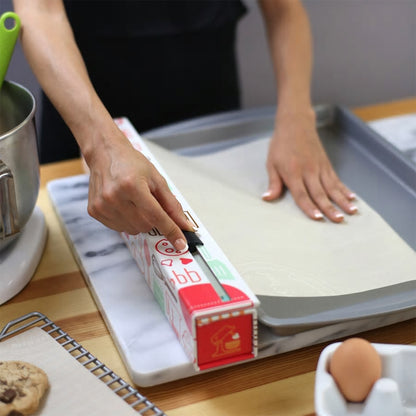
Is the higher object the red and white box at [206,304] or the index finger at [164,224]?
the index finger at [164,224]

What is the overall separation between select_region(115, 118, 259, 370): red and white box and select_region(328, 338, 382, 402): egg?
96 millimetres

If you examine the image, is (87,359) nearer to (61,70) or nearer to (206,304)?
(206,304)

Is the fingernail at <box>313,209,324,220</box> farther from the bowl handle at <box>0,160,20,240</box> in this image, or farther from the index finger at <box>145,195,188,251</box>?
the bowl handle at <box>0,160,20,240</box>

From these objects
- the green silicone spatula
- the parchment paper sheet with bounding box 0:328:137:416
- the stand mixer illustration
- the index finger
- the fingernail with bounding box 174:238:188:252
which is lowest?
the parchment paper sheet with bounding box 0:328:137:416

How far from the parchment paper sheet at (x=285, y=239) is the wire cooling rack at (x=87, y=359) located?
18 cm

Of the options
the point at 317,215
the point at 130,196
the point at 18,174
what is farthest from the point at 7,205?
the point at 317,215

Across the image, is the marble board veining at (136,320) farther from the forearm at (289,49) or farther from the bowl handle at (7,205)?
the forearm at (289,49)

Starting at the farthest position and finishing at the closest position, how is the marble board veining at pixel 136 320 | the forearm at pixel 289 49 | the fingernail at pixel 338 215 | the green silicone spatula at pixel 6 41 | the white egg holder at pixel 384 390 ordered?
the forearm at pixel 289 49, the fingernail at pixel 338 215, the green silicone spatula at pixel 6 41, the marble board veining at pixel 136 320, the white egg holder at pixel 384 390

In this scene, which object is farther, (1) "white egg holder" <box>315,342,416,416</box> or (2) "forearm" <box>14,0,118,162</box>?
(2) "forearm" <box>14,0,118,162</box>

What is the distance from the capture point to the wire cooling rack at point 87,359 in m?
0.61

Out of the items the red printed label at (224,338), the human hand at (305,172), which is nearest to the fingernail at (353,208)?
the human hand at (305,172)

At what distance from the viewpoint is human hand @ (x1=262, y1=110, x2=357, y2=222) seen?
0.91 m

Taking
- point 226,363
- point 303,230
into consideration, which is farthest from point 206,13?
point 226,363

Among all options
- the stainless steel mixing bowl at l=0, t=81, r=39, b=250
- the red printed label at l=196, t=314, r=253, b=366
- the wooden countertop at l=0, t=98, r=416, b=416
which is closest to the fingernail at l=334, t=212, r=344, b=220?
the wooden countertop at l=0, t=98, r=416, b=416
